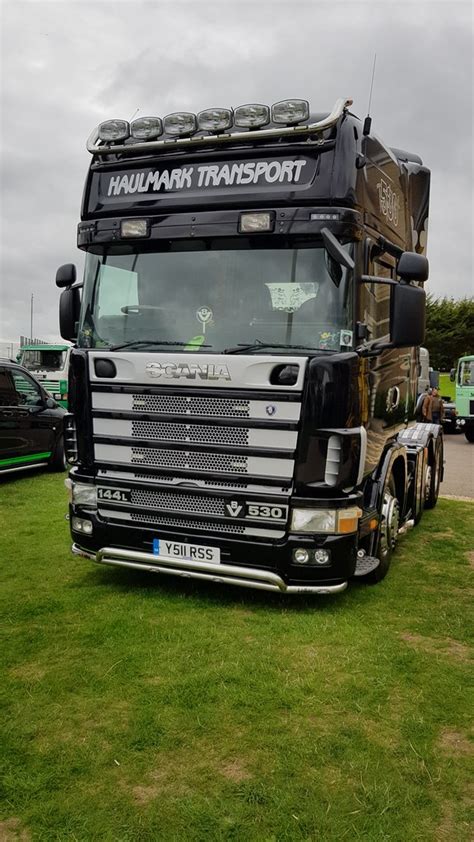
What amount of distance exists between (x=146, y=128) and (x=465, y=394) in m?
17.8

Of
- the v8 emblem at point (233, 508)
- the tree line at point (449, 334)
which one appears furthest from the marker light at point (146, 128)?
the tree line at point (449, 334)

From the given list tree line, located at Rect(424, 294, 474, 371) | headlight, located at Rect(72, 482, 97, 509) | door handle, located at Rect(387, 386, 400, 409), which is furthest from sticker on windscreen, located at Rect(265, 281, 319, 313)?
tree line, located at Rect(424, 294, 474, 371)

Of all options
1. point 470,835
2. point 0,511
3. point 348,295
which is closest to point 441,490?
point 0,511

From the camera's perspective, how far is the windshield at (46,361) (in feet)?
68.2

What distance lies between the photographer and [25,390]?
11.3 m

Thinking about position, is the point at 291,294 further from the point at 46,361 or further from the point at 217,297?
the point at 46,361

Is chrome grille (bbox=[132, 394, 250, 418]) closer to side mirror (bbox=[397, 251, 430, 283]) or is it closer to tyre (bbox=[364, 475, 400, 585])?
side mirror (bbox=[397, 251, 430, 283])

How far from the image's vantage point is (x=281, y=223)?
4.93 meters

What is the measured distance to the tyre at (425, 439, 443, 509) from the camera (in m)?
9.37

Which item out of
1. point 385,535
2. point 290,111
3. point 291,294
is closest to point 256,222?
point 291,294

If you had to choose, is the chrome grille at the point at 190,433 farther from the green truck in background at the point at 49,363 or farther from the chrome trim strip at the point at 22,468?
the green truck in background at the point at 49,363

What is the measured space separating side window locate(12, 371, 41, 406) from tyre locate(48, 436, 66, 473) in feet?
3.00

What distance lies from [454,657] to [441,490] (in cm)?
793

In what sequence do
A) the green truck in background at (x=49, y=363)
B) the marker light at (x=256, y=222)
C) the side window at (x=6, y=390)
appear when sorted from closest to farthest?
the marker light at (x=256, y=222) < the side window at (x=6, y=390) < the green truck in background at (x=49, y=363)
